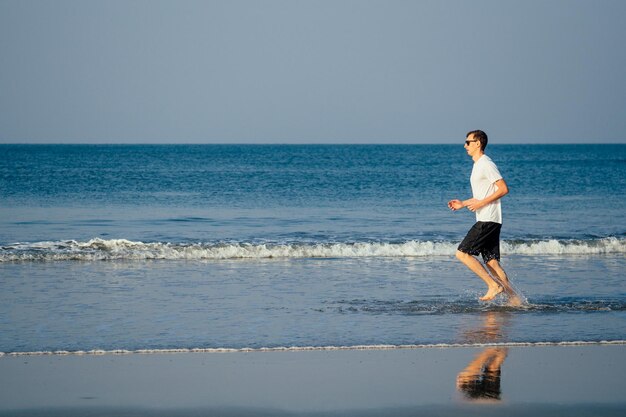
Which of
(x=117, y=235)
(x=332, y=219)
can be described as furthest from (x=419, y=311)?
(x=332, y=219)

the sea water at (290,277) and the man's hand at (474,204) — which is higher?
the man's hand at (474,204)

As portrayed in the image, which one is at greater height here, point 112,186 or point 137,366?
point 112,186

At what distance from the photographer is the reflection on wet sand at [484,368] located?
6121 millimetres

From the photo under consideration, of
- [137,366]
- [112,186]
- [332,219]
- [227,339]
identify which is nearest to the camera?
[137,366]

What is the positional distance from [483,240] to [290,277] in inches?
133

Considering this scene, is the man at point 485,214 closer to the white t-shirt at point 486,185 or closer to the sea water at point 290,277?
the white t-shirt at point 486,185

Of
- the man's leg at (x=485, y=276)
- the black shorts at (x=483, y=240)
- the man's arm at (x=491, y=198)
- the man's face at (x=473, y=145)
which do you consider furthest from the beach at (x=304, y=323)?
the man's face at (x=473, y=145)

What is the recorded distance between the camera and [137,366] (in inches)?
277

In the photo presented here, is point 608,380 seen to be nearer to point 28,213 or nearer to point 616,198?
point 28,213

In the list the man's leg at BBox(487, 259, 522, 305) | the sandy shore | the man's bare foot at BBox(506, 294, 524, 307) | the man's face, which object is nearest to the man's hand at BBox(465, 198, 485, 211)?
the man's face

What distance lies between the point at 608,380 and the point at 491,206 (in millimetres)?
3277

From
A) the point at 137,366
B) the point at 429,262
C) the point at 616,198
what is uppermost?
the point at 616,198

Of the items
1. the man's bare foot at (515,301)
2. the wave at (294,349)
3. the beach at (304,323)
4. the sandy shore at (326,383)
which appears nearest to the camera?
the sandy shore at (326,383)

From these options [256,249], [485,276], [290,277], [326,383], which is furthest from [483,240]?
[256,249]
